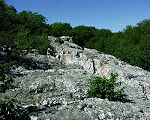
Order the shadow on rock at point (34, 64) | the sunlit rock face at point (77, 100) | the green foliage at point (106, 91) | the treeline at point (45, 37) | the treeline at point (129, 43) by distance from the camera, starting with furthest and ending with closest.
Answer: the treeline at point (129, 43) < the treeline at point (45, 37) < the shadow on rock at point (34, 64) < the green foliage at point (106, 91) < the sunlit rock face at point (77, 100)

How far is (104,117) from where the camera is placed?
3807 millimetres

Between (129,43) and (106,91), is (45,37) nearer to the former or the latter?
(129,43)

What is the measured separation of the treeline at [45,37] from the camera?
13426 millimetres

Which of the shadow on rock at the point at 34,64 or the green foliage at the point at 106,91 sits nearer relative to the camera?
the green foliage at the point at 106,91

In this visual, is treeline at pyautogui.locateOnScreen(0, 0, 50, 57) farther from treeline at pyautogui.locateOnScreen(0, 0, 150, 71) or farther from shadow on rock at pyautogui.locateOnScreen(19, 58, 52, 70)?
shadow on rock at pyautogui.locateOnScreen(19, 58, 52, 70)

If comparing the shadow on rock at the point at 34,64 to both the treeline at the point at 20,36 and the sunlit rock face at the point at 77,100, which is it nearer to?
the treeline at the point at 20,36

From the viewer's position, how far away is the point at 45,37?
68.3ft

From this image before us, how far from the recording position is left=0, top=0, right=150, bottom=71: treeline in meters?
13.4

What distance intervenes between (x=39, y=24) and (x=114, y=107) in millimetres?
29962

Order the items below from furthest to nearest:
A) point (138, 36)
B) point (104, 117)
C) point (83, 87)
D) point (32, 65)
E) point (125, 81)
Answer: point (138, 36) < point (32, 65) < point (125, 81) < point (83, 87) < point (104, 117)

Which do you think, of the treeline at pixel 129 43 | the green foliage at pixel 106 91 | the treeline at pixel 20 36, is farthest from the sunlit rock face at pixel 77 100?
the treeline at pixel 129 43

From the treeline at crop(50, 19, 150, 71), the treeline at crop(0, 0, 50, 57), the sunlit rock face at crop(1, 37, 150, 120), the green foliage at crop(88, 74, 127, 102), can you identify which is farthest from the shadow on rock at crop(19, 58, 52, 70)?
the treeline at crop(50, 19, 150, 71)

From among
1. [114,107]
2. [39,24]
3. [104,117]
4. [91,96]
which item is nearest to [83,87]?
[91,96]

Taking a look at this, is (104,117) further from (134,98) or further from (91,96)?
(134,98)
